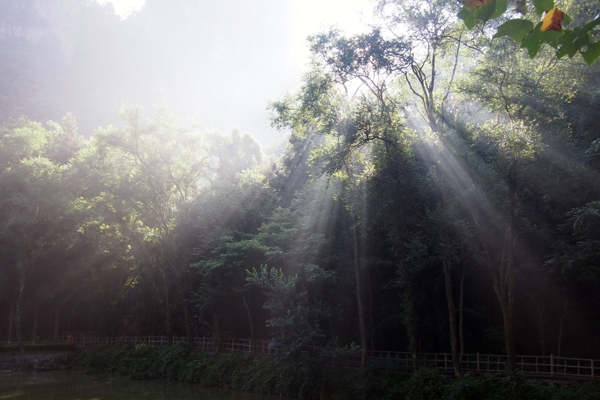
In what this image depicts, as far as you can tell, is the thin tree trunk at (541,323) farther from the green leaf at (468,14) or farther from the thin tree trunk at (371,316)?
the green leaf at (468,14)

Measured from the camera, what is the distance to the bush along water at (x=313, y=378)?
1571cm

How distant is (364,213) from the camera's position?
19422 mm

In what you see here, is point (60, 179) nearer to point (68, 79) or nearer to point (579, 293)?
point (579, 293)

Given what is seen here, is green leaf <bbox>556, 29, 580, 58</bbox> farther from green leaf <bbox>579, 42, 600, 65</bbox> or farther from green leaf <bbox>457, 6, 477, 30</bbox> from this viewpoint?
green leaf <bbox>457, 6, 477, 30</bbox>

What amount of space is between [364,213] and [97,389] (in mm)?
17447

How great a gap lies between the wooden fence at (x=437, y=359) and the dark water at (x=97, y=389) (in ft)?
10.3

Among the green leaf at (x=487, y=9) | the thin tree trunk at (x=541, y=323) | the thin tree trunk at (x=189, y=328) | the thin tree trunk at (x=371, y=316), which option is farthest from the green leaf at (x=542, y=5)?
the thin tree trunk at (x=189, y=328)

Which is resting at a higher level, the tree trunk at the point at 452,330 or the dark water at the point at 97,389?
the tree trunk at the point at 452,330

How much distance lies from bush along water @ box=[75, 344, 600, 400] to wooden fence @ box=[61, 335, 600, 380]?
799 millimetres

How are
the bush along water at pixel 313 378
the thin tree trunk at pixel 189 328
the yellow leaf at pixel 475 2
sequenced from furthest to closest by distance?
the thin tree trunk at pixel 189 328, the bush along water at pixel 313 378, the yellow leaf at pixel 475 2

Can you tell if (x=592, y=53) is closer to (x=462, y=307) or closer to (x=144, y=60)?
(x=462, y=307)

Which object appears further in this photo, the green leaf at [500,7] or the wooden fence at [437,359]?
the wooden fence at [437,359]

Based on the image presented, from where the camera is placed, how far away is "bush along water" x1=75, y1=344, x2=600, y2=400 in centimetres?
1571

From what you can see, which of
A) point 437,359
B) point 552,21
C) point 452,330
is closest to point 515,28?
point 552,21
